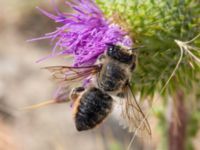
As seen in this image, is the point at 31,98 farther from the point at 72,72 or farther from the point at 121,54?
the point at 121,54

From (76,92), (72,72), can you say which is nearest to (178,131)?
(76,92)

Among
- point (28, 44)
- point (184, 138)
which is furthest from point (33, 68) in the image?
point (184, 138)

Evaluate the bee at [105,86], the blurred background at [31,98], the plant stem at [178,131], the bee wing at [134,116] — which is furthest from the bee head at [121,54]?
the blurred background at [31,98]

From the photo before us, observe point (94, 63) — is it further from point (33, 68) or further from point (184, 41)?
point (33, 68)

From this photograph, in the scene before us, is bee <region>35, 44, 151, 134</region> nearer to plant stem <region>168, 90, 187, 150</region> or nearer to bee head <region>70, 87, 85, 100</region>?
bee head <region>70, 87, 85, 100</region>

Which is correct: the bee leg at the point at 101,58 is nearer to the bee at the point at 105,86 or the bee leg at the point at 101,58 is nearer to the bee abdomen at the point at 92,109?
the bee at the point at 105,86

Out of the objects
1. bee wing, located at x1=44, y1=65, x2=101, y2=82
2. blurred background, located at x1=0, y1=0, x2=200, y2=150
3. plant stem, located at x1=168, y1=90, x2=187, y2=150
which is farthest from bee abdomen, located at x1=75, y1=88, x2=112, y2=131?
blurred background, located at x1=0, y1=0, x2=200, y2=150
